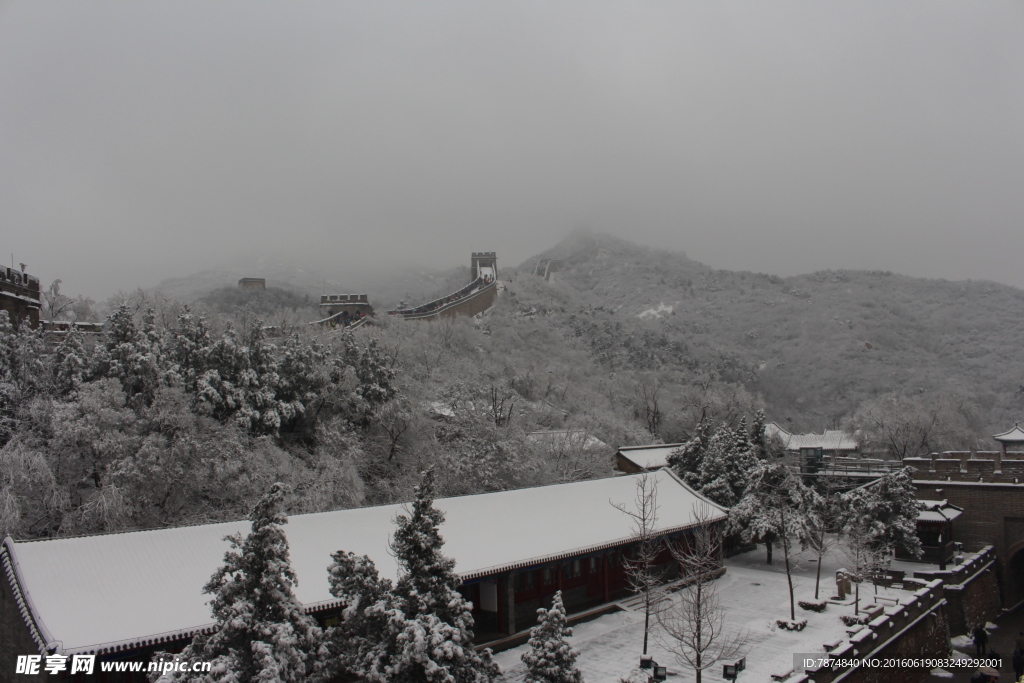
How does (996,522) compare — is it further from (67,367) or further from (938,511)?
(67,367)

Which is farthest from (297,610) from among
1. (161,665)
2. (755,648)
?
(755,648)

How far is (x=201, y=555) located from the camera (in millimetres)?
14250

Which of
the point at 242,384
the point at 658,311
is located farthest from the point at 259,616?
the point at 658,311

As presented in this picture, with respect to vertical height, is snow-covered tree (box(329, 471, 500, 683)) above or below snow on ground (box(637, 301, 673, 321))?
below

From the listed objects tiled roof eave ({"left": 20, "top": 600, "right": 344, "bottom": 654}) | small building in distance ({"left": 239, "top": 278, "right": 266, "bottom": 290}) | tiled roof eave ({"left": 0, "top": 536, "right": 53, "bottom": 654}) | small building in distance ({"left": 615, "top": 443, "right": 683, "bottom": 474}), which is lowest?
small building in distance ({"left": 615, "top": 443, "right": 683, "bottom": 474})

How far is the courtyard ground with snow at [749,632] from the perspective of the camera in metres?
16.8

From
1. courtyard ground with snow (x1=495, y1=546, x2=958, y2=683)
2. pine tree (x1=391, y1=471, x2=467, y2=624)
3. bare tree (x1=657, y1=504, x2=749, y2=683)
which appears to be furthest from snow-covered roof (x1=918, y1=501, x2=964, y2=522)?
pine tree (x1=391, y1=471, x2=467, y2=624)

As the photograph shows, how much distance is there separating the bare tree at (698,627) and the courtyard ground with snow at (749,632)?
36 cm

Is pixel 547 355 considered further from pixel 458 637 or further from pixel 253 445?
pixel 458 637

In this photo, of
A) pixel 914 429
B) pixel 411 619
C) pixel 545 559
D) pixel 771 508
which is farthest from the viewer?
pixel 914 429

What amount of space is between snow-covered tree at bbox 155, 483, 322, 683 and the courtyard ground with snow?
7.11m

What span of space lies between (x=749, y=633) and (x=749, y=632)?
10cm

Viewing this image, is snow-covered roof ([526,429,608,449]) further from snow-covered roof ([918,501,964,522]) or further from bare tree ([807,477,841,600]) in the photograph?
snow-covered roof ([918,501,964,522])

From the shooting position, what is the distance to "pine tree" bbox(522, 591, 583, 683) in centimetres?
1222
